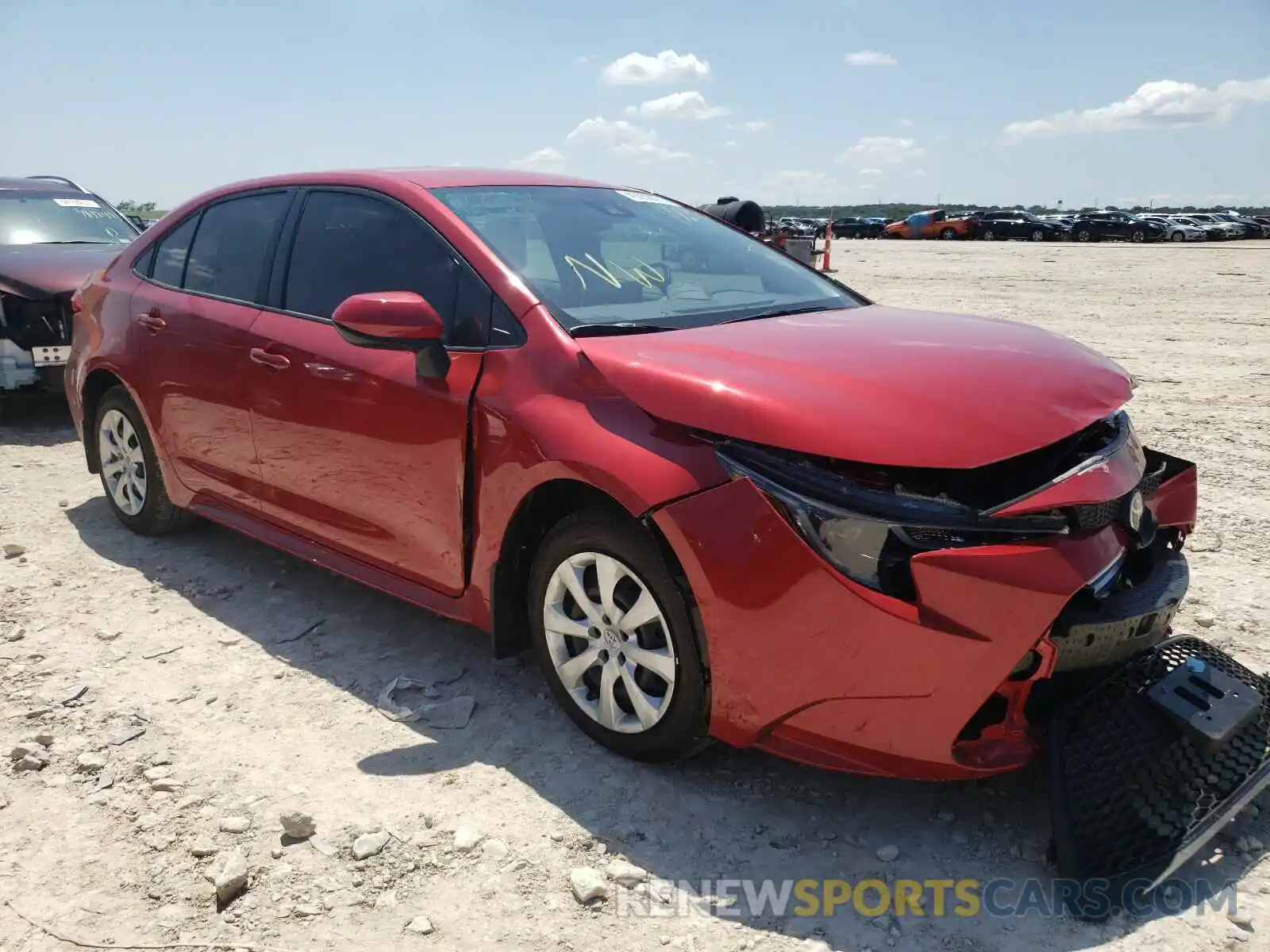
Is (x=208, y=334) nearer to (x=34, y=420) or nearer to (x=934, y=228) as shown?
(x=34, y=420)

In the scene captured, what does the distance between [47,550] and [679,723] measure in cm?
362

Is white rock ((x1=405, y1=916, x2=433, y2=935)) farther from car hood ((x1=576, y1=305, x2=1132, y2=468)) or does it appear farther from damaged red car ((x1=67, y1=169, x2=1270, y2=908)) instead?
car hood ((x1=576, y1=305, x2=1132, y2=468))

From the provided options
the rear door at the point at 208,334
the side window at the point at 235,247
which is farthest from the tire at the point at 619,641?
the side window at the point at 235,247

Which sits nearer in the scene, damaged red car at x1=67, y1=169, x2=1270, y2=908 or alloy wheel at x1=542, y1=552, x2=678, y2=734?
damaged red car at x1=67, y1=169, x2=1270, y2=908

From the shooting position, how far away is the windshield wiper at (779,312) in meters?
3.25

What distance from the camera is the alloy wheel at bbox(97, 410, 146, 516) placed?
4.79m

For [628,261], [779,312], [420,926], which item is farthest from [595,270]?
[420,926]

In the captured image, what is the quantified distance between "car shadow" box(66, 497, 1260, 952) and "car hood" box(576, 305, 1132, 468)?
→ 1006 mm

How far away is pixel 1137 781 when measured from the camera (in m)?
2.37

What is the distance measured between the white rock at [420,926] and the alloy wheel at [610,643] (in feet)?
2.50

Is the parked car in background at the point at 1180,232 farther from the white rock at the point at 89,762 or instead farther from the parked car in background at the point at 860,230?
the white rock at the point at 89,762

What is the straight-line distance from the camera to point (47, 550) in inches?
189

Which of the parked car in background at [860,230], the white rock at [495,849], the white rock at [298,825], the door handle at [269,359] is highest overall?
the parked car in background at [860,230]

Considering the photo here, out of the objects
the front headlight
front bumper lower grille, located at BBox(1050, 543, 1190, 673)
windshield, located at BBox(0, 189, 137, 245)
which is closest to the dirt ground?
front bumper lower grille, located at BBox(1050, 543, 1190, 673)
